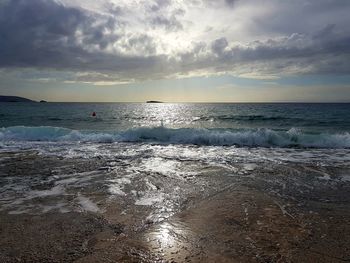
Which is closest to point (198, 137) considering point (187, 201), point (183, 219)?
point (187, 201)

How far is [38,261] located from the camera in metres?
3.90

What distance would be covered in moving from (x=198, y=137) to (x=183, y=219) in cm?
1195

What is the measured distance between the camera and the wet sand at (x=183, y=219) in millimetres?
4145

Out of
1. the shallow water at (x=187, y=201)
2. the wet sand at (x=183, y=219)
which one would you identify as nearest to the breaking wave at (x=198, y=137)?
the shallow water at (x=187, y=201)

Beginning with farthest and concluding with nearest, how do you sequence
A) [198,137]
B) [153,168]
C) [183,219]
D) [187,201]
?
[198,137]
[153,168]
[187,201]
[183,219]

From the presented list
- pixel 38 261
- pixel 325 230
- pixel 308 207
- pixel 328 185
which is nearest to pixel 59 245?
pixel 38 261

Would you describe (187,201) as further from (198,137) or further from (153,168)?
(198,137)

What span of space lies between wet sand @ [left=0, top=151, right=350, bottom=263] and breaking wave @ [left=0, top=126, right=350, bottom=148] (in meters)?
7.40

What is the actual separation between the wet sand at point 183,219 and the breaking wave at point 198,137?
291 inches

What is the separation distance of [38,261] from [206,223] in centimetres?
268

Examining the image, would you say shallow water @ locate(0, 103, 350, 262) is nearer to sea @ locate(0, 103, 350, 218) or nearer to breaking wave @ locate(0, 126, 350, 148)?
sea @ locate(0, 103, 350, 218)

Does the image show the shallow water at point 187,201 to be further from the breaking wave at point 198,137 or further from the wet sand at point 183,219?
the breaking wave at point 198,137

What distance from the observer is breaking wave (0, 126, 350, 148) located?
15.9m

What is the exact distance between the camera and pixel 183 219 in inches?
210
